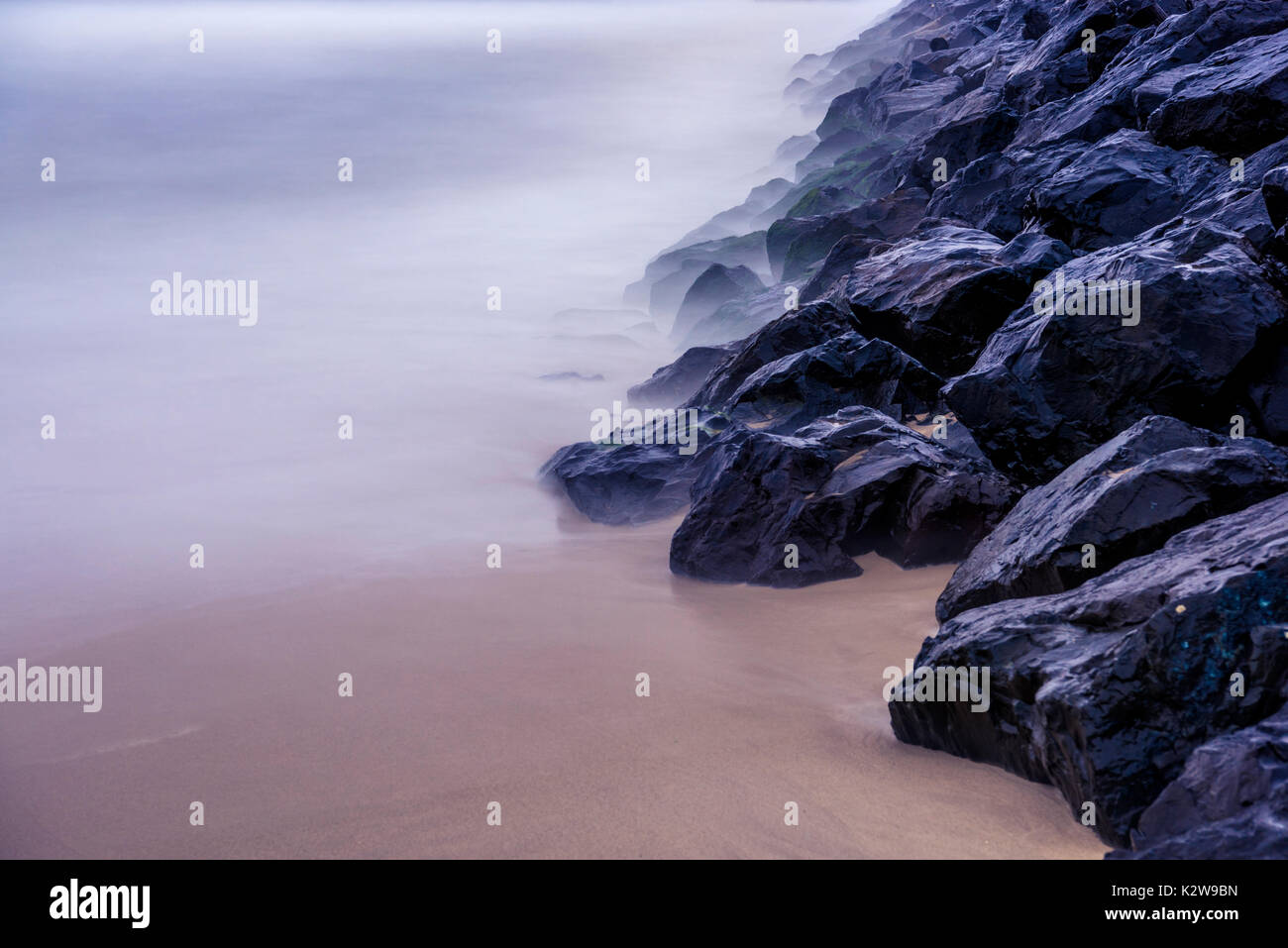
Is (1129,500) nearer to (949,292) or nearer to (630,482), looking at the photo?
(949,292)

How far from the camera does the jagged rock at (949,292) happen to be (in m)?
7.09

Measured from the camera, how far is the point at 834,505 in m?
6.05

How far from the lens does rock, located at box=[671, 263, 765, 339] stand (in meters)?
15.2

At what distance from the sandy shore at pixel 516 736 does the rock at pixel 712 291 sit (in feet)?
30.8

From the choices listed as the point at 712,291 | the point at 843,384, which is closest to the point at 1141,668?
the point at 843,384

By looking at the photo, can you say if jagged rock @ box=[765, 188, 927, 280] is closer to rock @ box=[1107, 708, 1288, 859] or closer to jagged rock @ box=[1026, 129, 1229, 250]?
jagged rock @ box=[1026, 129, 1229, 250]

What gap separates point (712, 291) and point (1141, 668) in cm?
1248

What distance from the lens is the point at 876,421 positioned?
665 centimetres

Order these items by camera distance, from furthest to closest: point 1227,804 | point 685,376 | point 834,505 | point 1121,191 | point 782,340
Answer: point 685,376, point 782,340, point 1121,191, point 834,505, point 1227,804

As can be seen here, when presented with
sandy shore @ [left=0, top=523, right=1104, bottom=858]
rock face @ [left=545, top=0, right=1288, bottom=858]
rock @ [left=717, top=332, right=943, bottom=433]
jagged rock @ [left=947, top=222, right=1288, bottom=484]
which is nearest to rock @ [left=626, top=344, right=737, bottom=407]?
rock face @ [left=545, top=0, right=1288, bottom=858]

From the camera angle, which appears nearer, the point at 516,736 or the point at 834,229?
the point at 516,736

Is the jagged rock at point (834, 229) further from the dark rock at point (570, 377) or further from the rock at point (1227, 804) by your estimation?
the rock at point (1227, 804)
